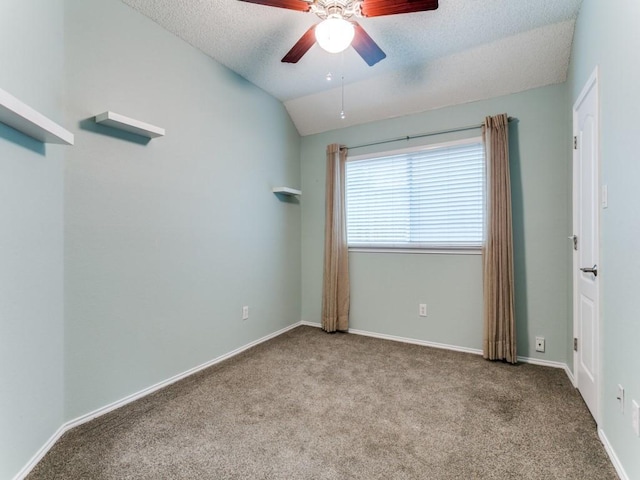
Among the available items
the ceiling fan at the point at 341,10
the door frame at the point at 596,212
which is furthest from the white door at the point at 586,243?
the ceiling fan at the point at 341,10

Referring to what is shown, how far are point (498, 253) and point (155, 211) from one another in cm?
287

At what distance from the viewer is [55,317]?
1.72 meters

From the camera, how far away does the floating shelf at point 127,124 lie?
1.88m

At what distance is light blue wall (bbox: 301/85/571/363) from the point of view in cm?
269

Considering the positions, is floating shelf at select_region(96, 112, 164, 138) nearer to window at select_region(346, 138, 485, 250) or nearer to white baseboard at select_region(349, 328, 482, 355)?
window at select_region(346, 138, 485, 250)

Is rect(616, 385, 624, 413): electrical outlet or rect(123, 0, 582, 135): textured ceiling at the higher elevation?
rect(123, 0, 582, 135): textured ceiling

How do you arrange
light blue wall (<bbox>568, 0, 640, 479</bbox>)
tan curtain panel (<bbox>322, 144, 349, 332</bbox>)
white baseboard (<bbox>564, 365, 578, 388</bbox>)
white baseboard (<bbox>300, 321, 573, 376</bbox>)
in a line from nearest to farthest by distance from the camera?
1. light blue wall (<bbox>568, 0, 640, 479</bbox>)
2. white baseboard (<bbox>564, 365, 578, 388</bbox>)
3. white baseboard (<bbox>300, 321, 573, 376</bbox>)
4. tan curtain panel (<bbox>322, 144, 349, 332</bbox>)

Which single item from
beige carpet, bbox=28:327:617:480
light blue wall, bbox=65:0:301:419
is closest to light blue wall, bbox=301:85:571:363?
beige carpet, bbox=28:327:617:480

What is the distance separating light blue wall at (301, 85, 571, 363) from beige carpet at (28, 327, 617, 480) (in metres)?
0.49

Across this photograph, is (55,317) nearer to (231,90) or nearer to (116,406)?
(116,406)

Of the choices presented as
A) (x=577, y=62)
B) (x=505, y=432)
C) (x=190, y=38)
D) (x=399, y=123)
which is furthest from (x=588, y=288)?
(x=190, y=38)

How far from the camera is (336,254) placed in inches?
144

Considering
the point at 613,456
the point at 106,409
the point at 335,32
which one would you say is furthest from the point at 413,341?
the point at 335,32

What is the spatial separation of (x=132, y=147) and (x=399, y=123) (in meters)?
2.59
